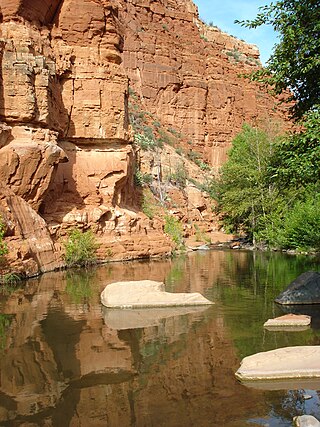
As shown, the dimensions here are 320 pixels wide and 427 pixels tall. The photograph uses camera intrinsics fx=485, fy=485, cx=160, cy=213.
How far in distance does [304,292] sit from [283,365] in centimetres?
568

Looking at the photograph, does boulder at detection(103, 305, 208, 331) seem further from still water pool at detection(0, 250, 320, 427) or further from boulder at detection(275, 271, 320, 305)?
boulder at detection(275, 271, 320, 305)

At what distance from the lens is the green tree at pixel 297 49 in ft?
27.1

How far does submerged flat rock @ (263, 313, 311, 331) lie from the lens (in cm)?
959

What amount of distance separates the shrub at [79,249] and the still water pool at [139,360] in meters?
6.58

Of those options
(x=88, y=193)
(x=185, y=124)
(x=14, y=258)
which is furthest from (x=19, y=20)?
(x=185, y=124)

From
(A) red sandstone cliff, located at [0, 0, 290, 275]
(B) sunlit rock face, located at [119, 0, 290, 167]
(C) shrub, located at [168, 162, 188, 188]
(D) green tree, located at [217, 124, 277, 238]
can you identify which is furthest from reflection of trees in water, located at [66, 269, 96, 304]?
(B) sunlit rock face, located at [119, 0, 290, 167]

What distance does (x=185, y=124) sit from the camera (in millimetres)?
58625

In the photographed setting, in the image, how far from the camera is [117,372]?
722 cm

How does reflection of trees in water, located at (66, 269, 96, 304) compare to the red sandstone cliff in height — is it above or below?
below

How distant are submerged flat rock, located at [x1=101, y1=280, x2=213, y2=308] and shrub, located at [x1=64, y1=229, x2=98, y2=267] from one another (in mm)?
9441

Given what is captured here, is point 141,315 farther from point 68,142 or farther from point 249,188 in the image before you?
point 249,188

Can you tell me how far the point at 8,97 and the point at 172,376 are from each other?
1838 centimetres

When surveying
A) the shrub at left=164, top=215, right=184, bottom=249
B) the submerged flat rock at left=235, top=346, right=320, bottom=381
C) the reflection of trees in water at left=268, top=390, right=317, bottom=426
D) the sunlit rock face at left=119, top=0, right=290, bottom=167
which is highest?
the sunlit rock face at left=119, top=0, right=290, bottom=167

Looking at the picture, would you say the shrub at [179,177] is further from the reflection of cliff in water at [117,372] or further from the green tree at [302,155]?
the green tree at [302,155]
